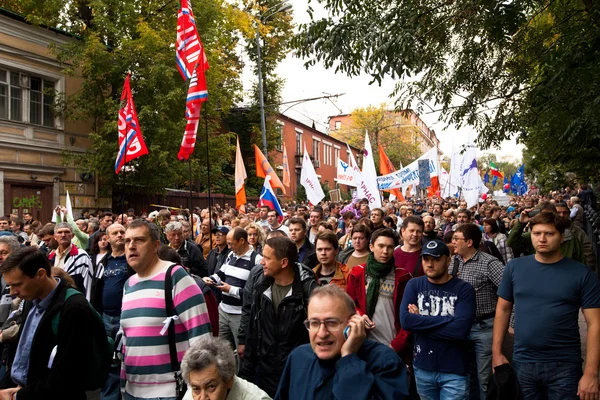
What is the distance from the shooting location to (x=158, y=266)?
3.85 meters

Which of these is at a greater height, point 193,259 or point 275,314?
point 193,259

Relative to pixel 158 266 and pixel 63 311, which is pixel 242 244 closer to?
pixel 158 266

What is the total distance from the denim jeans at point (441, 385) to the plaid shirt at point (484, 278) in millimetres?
973

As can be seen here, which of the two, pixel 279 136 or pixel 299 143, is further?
pixel 299 143

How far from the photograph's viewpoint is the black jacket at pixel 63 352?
3.25 metres

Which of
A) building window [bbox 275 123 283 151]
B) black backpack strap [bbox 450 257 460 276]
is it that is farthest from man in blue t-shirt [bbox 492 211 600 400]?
building window [bbox 275 123 283 151]

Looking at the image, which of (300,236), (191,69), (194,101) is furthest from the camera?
(191,69)

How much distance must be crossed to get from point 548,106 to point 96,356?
7.90 meters

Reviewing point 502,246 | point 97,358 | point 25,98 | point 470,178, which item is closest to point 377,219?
point 502,246

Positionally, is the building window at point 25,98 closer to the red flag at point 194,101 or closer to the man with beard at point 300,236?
the red flag at point 194,101

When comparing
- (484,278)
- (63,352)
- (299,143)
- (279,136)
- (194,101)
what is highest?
(299,143)

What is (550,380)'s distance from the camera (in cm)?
387

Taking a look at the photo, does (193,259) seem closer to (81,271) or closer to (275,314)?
(81,271)

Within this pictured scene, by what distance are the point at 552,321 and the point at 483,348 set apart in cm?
123
